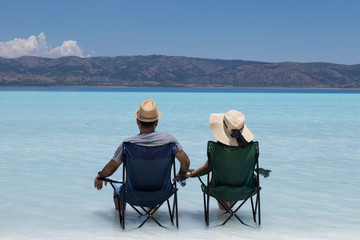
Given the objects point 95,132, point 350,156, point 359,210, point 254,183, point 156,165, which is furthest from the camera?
point 95,132

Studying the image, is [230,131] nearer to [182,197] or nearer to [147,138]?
[147,138]

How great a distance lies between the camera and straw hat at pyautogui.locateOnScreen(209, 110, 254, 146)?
429cm

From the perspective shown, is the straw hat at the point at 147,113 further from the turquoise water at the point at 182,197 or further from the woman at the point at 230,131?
the turquoise water at the point at 182,197

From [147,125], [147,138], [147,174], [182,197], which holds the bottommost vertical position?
[182,197]

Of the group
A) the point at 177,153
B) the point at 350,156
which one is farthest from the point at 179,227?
the point at 350,156

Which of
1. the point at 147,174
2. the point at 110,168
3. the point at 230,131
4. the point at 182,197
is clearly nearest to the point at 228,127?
the point at 230,131

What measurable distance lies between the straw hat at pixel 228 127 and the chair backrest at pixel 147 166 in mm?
478

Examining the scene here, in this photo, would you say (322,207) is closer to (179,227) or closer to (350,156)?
(179,227)

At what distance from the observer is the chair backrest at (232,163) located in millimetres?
4250

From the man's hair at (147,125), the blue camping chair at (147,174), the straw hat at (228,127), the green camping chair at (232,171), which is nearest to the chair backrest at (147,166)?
the blue camping chair at (147,174)

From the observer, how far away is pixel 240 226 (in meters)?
4.50

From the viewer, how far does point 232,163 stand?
14.0 feet

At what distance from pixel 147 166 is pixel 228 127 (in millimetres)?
770

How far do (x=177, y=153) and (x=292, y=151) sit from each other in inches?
289
